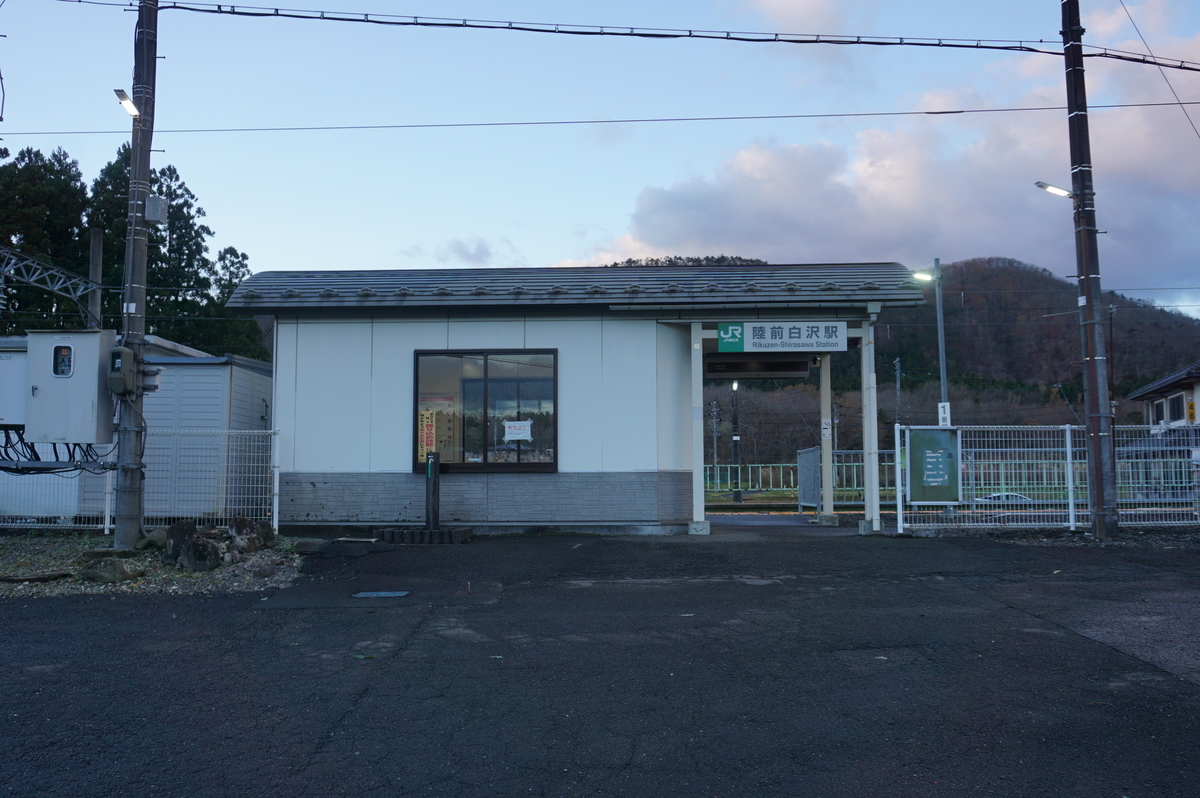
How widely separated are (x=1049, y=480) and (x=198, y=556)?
11.7 metres

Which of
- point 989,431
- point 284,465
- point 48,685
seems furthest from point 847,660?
point 284,465

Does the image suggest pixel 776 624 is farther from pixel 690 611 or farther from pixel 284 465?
pixel 284 465

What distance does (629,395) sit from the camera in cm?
1261

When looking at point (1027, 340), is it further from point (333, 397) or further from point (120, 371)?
point (120, 371)

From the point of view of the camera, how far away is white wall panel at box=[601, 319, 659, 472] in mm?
12531

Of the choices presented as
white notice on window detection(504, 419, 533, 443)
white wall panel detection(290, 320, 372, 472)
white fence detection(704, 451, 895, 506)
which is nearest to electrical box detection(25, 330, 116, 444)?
white wall panel detection(290, 320, 372, 472)

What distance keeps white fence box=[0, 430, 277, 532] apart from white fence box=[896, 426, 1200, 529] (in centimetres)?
980

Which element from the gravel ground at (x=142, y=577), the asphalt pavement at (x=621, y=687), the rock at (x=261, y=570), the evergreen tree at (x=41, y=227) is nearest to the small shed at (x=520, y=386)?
the gravel ground at (x=142, y=577)

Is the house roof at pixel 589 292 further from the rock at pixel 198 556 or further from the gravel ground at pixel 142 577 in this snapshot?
the rock at pixel 198 556

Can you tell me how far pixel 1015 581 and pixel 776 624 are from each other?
11.2 feet

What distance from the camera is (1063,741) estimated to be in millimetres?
4230

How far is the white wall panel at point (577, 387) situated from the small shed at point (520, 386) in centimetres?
2

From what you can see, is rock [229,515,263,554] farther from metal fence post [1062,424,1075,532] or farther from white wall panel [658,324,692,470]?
metal fence post [1062,424,1075,532]

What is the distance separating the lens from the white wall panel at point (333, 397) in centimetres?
1252
